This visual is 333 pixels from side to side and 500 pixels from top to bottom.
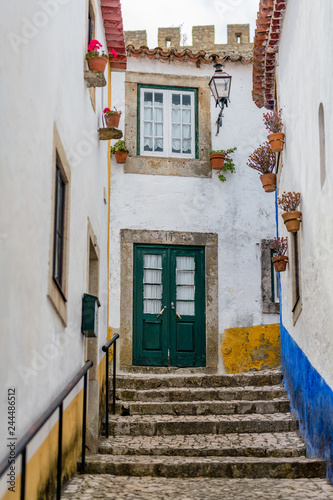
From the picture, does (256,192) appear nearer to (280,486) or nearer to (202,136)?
(202,136)

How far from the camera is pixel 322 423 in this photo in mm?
5477

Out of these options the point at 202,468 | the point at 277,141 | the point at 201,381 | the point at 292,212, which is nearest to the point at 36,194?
the point at 202,468

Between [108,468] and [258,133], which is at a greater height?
[258,133]

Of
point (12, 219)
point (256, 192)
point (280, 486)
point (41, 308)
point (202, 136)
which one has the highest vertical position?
point (202, 136)

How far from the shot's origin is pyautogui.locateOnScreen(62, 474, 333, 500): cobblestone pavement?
5.00 meters

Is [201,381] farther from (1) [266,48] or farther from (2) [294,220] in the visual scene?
(1) [266,48]

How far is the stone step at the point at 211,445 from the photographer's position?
6.30 meters

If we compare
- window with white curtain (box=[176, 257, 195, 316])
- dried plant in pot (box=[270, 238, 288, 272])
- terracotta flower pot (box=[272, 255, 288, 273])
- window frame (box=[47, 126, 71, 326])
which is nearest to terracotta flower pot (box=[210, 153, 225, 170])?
window with white curtain (box=[176, 257, 195, 316])

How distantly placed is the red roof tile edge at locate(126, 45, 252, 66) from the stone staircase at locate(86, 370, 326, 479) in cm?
510

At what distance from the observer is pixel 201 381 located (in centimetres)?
875

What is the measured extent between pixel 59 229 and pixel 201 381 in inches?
174

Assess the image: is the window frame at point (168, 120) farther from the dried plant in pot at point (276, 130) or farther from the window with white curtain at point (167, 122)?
the dried plant in pot at point (276, 130)

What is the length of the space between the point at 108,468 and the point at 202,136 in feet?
20.4

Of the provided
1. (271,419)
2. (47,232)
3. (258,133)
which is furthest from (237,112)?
(47,232)
